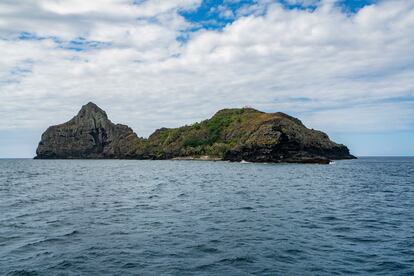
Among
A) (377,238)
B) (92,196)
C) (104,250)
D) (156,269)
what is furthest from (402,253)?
(92,196)

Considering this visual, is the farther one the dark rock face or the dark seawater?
the dark rock face

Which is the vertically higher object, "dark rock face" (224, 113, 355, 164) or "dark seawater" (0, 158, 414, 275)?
"dark rock face" (224, 113, 355, 164)

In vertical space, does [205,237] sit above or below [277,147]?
below

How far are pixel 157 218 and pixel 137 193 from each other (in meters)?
20.7

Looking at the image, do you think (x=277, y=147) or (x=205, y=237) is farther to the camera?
(x=277, y=147)

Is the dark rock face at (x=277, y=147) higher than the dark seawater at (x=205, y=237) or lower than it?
higher

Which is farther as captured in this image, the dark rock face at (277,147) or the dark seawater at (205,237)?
the dark rock face at (277,147)

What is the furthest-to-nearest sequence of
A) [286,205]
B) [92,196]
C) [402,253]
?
[92,196], [286,205], [402,253]

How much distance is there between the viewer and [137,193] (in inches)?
2088

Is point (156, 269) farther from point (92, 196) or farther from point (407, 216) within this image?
Answer: point (92, 196)

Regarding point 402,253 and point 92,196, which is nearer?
point 402,253

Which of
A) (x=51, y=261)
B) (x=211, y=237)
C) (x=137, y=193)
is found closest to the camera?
(x=51, y=261)

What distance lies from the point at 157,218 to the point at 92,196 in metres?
18.3

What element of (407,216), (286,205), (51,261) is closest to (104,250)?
(51,261)
